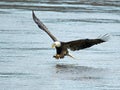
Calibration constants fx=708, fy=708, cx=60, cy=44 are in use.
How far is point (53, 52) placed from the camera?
575 inches

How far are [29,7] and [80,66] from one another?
485 inches

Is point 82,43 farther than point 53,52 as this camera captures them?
No

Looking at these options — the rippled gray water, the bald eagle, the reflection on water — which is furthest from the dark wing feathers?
the reflection on water

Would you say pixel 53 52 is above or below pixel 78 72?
below

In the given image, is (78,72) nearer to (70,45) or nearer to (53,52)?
(70,45)

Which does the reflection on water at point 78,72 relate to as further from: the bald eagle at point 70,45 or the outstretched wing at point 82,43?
the outstretched wing at point 82,43

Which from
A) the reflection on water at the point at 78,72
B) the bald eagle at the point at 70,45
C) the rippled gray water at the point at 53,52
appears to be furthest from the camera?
the bald eagle at the point at 70,45

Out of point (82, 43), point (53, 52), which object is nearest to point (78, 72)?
point (82, 43)

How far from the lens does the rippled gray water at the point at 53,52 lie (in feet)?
36.9

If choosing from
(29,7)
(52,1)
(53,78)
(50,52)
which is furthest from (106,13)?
(53,78)

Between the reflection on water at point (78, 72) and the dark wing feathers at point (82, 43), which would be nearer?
the reflection on water at point (78, 72)

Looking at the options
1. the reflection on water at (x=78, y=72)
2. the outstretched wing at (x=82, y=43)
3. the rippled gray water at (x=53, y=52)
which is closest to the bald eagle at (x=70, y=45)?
the outstretched wing at (x=82, y=43)

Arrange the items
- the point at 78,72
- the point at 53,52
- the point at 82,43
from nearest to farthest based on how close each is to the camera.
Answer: the point at 78,72 < the point at 82,43 < the point at 53,52

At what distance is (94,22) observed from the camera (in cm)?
2059
